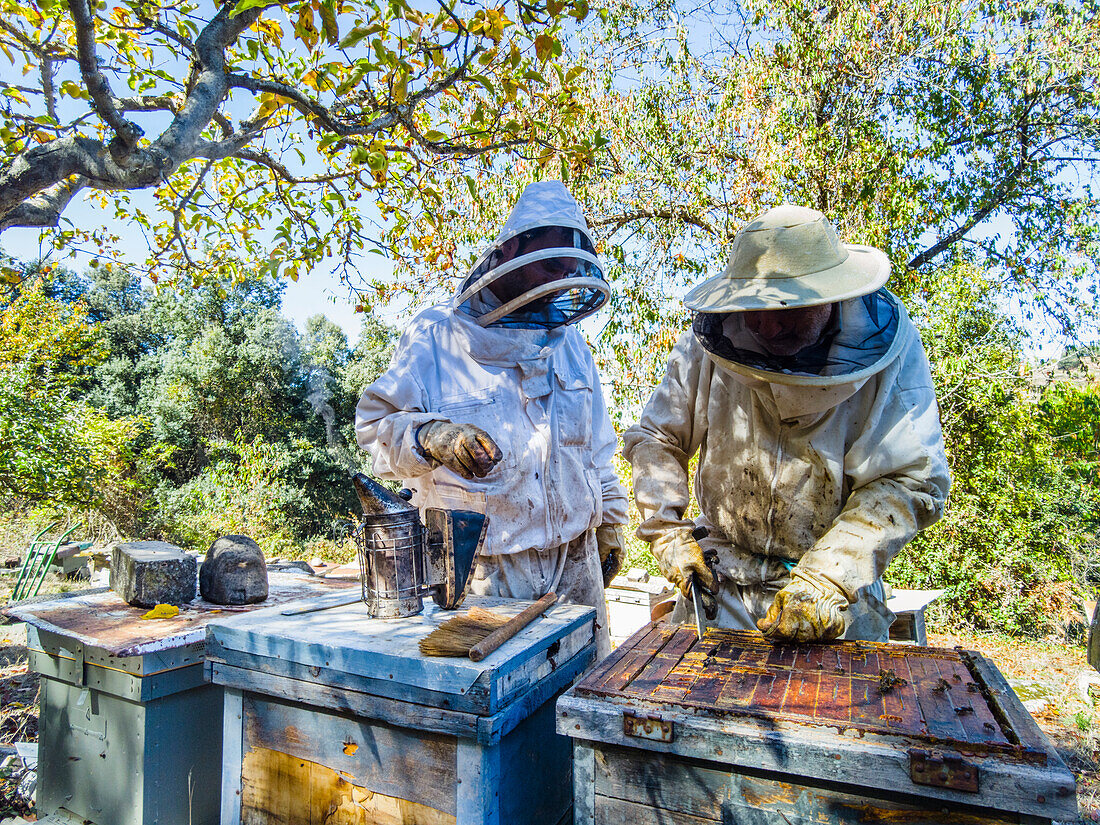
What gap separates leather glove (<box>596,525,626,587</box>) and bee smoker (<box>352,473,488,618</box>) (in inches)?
38.3

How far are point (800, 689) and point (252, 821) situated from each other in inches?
56.8

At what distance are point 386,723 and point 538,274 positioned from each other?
159 centimetres

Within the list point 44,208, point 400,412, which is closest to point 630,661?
point 400,412

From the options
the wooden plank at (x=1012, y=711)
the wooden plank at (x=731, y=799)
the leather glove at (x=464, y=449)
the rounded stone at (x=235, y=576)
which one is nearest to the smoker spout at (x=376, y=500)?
the leather glove at (x=464, y=449)

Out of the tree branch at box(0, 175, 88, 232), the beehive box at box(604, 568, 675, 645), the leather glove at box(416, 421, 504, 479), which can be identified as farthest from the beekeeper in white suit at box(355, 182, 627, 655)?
the beehive box at box(604, 568, 675, 645)

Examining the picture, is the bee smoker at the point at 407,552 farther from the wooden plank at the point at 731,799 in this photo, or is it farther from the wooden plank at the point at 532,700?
the wooden plank at the point at 731,799

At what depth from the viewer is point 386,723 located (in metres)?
1.56

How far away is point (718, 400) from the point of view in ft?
6.91

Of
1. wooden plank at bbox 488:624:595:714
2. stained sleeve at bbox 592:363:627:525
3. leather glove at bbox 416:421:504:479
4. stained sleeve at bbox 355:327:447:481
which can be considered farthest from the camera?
stained sleeve at bbox 592:363:627:525

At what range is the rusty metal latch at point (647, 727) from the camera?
1.25 m

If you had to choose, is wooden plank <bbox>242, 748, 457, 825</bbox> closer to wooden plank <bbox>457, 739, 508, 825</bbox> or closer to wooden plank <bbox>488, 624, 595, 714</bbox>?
wooden plank <bbox>457, 739, 508, 825</bbox>

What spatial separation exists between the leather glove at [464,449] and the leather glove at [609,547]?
932 millimetres

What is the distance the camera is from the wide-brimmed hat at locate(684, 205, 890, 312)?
1702mm

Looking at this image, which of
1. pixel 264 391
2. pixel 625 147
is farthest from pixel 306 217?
pixel 264 391
